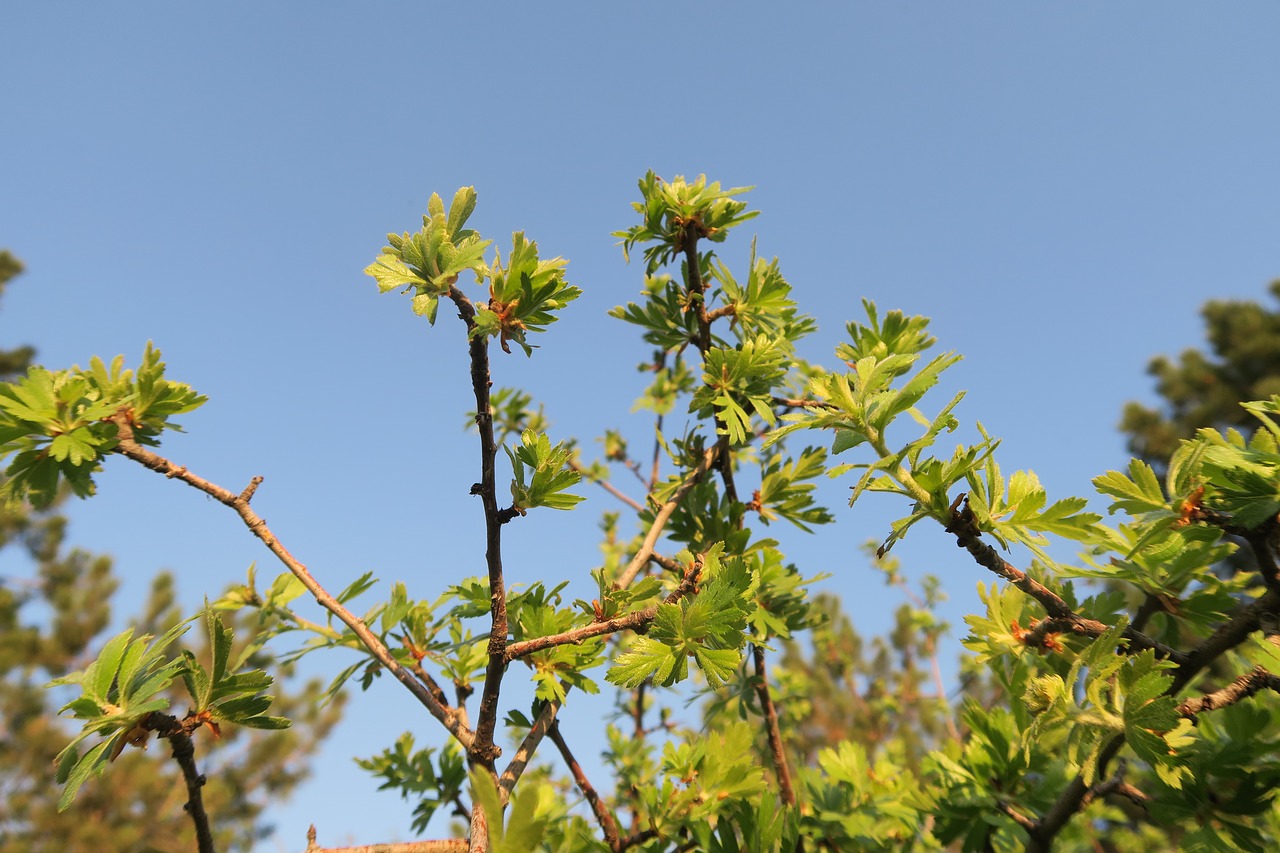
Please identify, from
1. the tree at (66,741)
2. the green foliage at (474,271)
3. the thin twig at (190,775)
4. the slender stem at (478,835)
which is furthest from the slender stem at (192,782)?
the tree at (66,741)

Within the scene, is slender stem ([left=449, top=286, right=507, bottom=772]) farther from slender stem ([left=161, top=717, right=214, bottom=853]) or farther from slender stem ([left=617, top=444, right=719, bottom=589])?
slender stem ([left=161, top=717, right=214, bottom=853])

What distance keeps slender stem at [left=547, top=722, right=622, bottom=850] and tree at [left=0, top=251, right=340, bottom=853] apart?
14.4 m

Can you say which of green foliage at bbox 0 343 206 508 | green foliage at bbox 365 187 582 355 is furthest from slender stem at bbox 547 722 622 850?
green foliage at bbox 0 343 206 508

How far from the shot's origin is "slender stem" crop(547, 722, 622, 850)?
1797mm

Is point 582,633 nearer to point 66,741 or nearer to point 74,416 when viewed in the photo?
point 74,416

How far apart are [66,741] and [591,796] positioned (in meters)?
20.1

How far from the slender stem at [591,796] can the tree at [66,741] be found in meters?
14.4

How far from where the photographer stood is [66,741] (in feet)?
53.2

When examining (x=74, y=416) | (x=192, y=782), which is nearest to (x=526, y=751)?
(x=192, y=782)

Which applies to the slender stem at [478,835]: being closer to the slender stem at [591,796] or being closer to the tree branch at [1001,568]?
the slender stem at [591,796]

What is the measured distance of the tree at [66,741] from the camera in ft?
48.1

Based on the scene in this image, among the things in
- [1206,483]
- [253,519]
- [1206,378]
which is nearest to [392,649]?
[253,519]

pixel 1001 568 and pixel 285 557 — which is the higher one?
pixel 285 557

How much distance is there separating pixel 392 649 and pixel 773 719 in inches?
45.0
